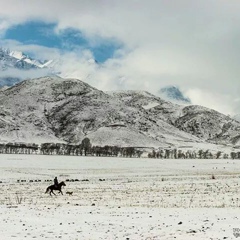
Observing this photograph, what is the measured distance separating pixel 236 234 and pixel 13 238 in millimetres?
9161

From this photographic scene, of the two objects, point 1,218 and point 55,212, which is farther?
point 55,212

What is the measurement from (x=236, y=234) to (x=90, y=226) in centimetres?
705

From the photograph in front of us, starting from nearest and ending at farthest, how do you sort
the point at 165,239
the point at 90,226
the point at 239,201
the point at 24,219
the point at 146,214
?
1. the point at 165,239
2. the point at 90,226
3. the point at 24,219
4. the point at 146,214
5. the point at 239,201

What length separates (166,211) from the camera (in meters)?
26.1

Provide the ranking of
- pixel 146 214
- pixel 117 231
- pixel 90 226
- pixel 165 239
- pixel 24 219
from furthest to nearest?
pixel 146 214 < pixel 24 219 < pixel 90 226 < pixel 117 231 < pixel 165 239

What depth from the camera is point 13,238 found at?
17.9 meters

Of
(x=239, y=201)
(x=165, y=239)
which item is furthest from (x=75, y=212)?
(x=239, y=201)

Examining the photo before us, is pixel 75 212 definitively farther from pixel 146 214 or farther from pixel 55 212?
pixel 146 214

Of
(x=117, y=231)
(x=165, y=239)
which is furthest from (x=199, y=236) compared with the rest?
(x=117, y=231)

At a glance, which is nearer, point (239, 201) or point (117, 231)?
point (117, 231)

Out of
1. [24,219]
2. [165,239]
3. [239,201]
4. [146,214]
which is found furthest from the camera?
[239,201]

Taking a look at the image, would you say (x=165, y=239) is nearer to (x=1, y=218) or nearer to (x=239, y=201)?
(x=1, y=218)

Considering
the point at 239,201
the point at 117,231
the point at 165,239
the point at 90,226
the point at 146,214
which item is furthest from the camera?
the point at 239,201

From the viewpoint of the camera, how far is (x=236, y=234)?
690 inches
